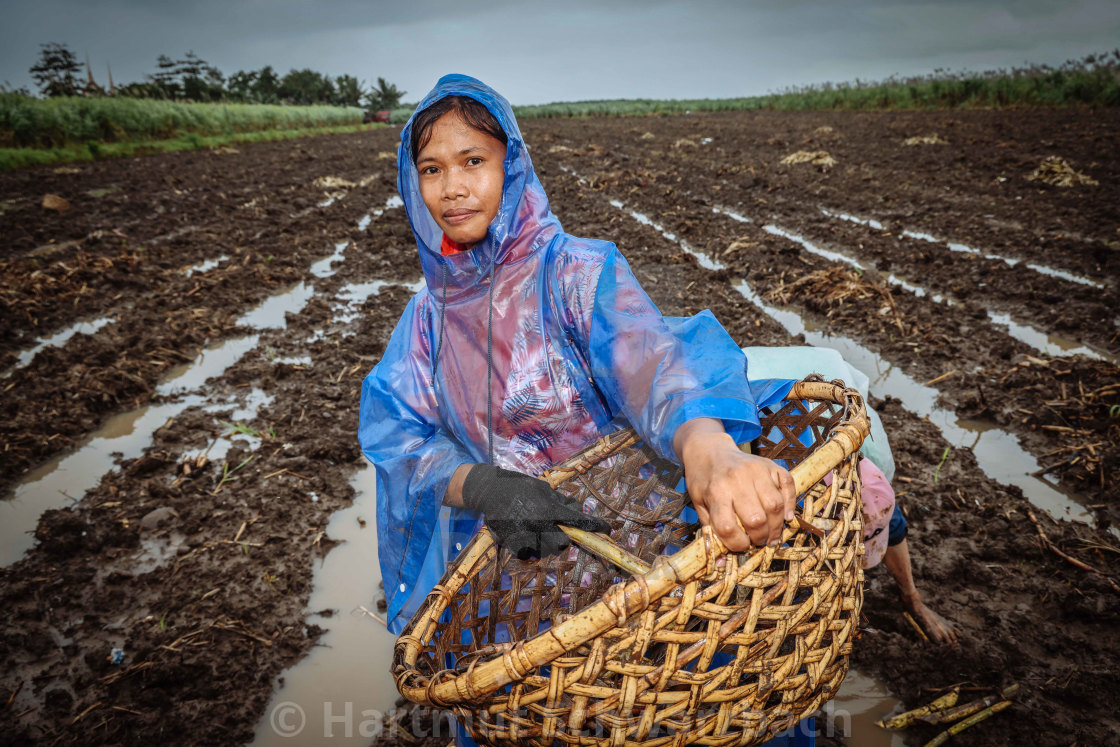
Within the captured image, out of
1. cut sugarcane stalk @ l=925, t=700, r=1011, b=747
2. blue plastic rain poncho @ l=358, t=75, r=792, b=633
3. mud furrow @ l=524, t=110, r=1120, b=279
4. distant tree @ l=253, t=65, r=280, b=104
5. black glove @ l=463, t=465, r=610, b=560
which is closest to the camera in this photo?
black glove @ l=463, t=465, r=610, b=560

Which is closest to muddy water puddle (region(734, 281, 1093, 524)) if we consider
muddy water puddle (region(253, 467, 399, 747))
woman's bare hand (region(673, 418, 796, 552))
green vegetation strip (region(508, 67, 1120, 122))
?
woman's bare hand (region(673, 418, 796, 552))

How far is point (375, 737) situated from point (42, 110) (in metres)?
20.0

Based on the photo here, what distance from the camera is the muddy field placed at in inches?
67.9

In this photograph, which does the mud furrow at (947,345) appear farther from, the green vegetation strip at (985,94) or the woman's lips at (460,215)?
the green vegetation strip at (985,94)

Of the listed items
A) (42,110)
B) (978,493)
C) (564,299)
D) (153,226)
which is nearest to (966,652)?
(978,493)

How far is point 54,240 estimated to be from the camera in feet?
22.1

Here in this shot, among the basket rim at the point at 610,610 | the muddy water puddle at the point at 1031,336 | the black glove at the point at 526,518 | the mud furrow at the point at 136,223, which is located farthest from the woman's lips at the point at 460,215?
the mud furrow at the point at 136,223

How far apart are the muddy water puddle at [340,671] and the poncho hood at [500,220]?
138 centimetres

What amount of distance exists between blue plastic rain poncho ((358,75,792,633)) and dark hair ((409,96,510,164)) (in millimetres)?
22

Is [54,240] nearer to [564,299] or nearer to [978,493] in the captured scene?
[564,299]

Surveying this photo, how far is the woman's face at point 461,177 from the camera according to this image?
138 centimetres

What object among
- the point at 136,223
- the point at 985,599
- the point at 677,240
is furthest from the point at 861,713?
the point at 136,223

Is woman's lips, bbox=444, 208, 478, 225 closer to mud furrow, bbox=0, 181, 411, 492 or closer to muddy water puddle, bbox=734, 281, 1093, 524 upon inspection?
muddy water puddle, bbox=734, 281, 1093, 524

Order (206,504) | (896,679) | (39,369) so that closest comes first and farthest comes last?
(896,679), (206,504), (39,369)
